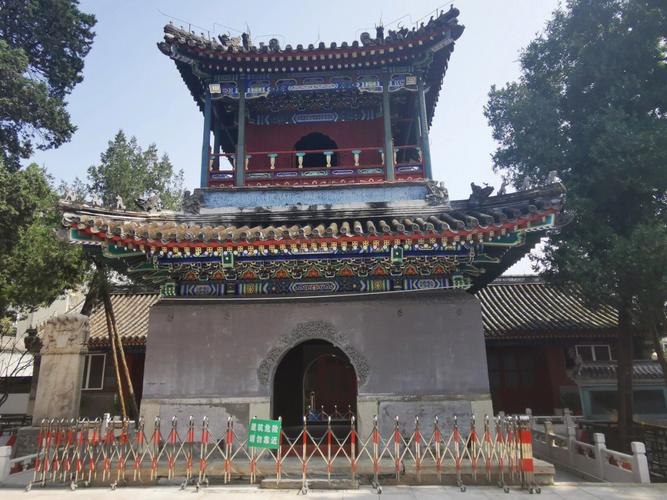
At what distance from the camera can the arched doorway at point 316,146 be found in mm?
12500

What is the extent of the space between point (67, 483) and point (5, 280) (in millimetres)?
10249

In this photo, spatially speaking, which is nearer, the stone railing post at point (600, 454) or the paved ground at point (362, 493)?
the paved ground at point (362, 493)

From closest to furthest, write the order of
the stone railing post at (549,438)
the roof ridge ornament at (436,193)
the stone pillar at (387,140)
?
the roof ridge ornament at (436,193)
the stone pillar at (387,140)
the stone railing post at (549,438)

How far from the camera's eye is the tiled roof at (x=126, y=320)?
66.9ft

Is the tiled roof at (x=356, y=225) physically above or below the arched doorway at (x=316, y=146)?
below

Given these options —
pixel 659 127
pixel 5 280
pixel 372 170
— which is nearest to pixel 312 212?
pixel 372 170

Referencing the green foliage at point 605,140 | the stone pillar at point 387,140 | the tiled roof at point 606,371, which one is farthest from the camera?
the tiled roof at point 606,371

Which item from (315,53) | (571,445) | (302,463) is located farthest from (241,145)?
(571,445)

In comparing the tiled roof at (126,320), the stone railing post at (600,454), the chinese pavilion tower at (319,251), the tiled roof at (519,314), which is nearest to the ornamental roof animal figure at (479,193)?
the chinese pavilion tower at (319,251)

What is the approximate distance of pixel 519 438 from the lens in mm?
7840

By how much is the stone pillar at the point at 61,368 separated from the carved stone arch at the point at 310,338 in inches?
266

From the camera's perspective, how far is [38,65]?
15.4m

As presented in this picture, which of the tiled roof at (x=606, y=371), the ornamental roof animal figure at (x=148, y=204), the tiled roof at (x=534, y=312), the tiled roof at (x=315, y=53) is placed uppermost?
the tiled roof at (x=315, y=53)

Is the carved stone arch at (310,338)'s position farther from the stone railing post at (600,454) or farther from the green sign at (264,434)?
the stone railing post at (600,454)
